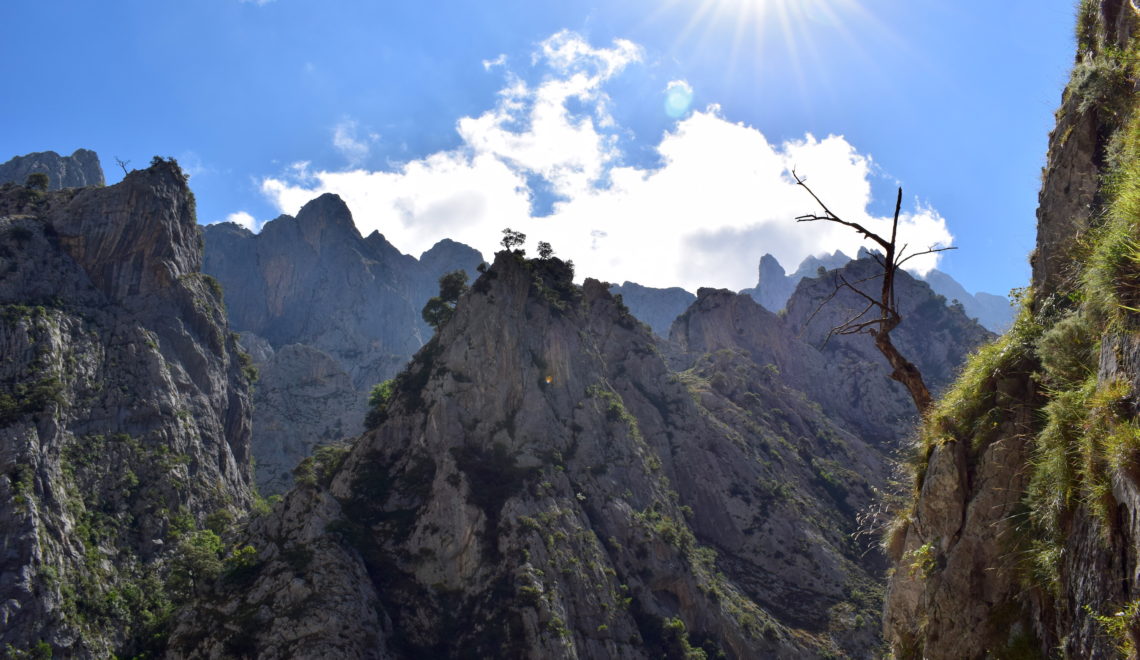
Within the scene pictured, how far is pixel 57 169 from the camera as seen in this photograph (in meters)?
145

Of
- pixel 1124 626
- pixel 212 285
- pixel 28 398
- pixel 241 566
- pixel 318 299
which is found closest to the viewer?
pixel 1124 626

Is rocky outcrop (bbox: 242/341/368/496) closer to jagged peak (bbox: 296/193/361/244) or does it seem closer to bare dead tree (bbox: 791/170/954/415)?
jagged peak (bbox: 296/193/361/244)

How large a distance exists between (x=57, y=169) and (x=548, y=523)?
528 feet

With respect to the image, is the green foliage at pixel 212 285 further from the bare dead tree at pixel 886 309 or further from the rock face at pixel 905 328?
the rock face at pixel 905 328

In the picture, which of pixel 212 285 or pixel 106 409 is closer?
pixel 106 409

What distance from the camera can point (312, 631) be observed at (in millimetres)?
39750

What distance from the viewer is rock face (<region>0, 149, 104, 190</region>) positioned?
139 metres

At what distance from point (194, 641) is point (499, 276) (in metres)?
47.3

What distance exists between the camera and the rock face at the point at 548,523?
4444cm

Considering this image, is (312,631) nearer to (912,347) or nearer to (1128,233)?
(1128,233)

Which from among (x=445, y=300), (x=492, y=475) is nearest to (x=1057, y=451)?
(x=492, y=475)

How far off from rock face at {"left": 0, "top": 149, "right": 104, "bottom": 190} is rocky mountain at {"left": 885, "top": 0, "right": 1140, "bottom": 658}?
172m

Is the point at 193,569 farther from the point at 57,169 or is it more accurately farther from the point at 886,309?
the point at 57,169

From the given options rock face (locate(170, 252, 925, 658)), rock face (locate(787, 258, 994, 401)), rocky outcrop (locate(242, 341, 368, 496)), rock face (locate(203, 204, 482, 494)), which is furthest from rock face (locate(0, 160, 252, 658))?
rock face (locate(787, 258, 994, 401))
